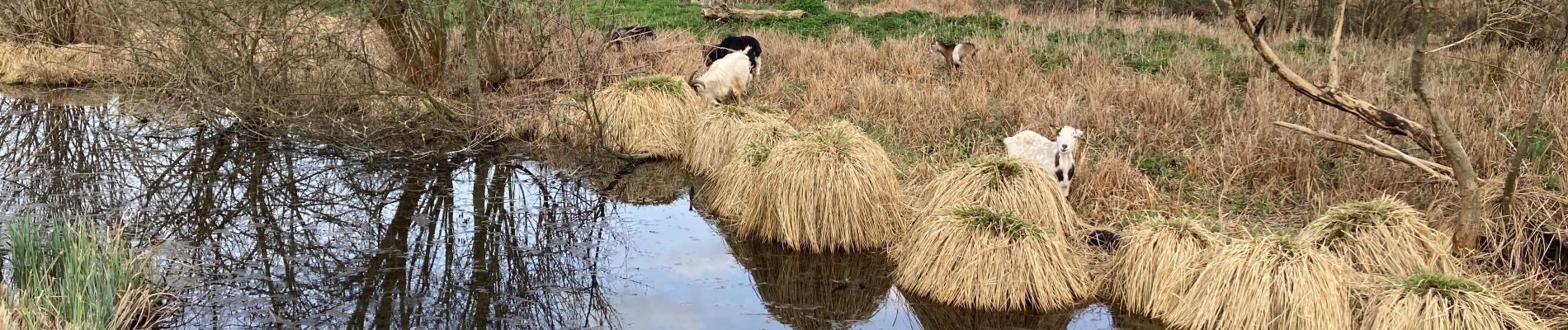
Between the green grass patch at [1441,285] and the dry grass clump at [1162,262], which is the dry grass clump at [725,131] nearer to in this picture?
A: the dry grass clump at [1162,262]

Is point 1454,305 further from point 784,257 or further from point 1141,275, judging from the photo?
point 784,257

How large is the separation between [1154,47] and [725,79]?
5.32 meters

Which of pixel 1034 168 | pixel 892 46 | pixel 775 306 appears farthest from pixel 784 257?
pixel 892 46

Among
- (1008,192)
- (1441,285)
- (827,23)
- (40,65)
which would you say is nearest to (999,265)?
(1008,192)

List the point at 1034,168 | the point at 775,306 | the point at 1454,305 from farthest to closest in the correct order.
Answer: the point at 1034,168 < the point at 775,306 < the point at 1454,305

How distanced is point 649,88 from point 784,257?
338 centimetres

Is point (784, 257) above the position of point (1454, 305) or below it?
below

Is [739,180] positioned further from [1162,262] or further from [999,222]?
[1162,262]

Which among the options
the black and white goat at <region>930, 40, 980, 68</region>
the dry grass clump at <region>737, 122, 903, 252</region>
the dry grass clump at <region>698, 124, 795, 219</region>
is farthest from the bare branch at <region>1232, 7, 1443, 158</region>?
the black and white goat at <region>930, 40, 980, 68</region>

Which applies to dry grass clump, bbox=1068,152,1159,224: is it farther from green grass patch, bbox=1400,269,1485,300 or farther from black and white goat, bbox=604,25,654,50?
black and white goat, bbox=604,25,654,50

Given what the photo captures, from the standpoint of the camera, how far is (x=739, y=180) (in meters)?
7.75

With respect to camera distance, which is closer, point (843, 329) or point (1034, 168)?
point (843, 329)

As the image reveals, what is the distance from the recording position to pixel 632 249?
7.25m

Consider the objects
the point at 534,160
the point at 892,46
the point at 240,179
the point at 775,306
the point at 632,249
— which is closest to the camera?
the point at 775,306
